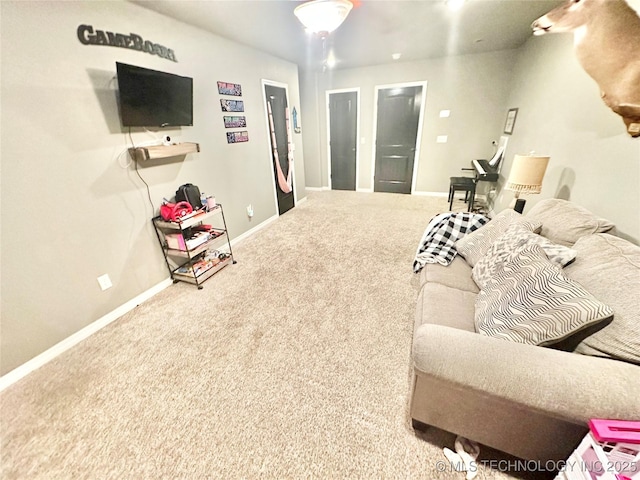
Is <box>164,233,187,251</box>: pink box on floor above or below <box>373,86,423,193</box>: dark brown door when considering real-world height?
below

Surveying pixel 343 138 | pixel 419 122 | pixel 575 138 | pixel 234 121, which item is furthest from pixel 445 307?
pixel 343 138

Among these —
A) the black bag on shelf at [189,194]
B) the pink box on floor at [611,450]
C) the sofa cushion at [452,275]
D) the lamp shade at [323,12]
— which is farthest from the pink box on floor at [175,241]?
the pink box on floor at [611,450]

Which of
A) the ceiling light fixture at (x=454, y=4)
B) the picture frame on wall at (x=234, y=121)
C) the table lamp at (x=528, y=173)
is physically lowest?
the table lamp at (x=528, y=173)

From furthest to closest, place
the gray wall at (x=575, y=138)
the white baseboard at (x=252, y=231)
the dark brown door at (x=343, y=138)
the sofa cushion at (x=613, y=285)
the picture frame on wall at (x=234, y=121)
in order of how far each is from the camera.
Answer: the dark brown door at (x=343, y=138)
the white baseboard at (x=252, y=231)
the picture frame on wall at (x=234, y=121)
the gray wall at (x=575, y=138)
the sofa cushion at (x=613, y=285)

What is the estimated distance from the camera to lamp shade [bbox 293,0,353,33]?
1.55m

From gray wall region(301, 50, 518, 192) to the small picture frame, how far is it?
1.22ft

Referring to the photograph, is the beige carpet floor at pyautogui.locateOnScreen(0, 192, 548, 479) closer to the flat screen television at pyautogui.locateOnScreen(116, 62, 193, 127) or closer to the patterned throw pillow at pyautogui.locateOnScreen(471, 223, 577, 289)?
the patterned throw pillow at pyautogui.locateOnScreen(471, 223, 577, 289)

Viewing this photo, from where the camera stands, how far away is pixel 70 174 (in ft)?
5.67

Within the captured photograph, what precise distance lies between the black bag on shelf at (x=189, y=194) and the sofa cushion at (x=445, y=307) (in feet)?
7.30

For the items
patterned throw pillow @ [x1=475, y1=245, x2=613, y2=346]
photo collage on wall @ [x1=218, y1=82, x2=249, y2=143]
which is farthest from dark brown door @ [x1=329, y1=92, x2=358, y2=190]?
patterned throw pillow @ [x1=475, y1=245, x2=613, y2=346]

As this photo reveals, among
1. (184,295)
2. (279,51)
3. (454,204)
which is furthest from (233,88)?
(454,204)

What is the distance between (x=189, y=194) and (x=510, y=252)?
8.61ft

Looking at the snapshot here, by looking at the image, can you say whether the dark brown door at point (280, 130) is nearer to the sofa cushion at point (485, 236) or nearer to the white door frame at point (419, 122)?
the white door frame at point (419, 122)

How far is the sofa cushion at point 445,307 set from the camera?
4.27 ft
